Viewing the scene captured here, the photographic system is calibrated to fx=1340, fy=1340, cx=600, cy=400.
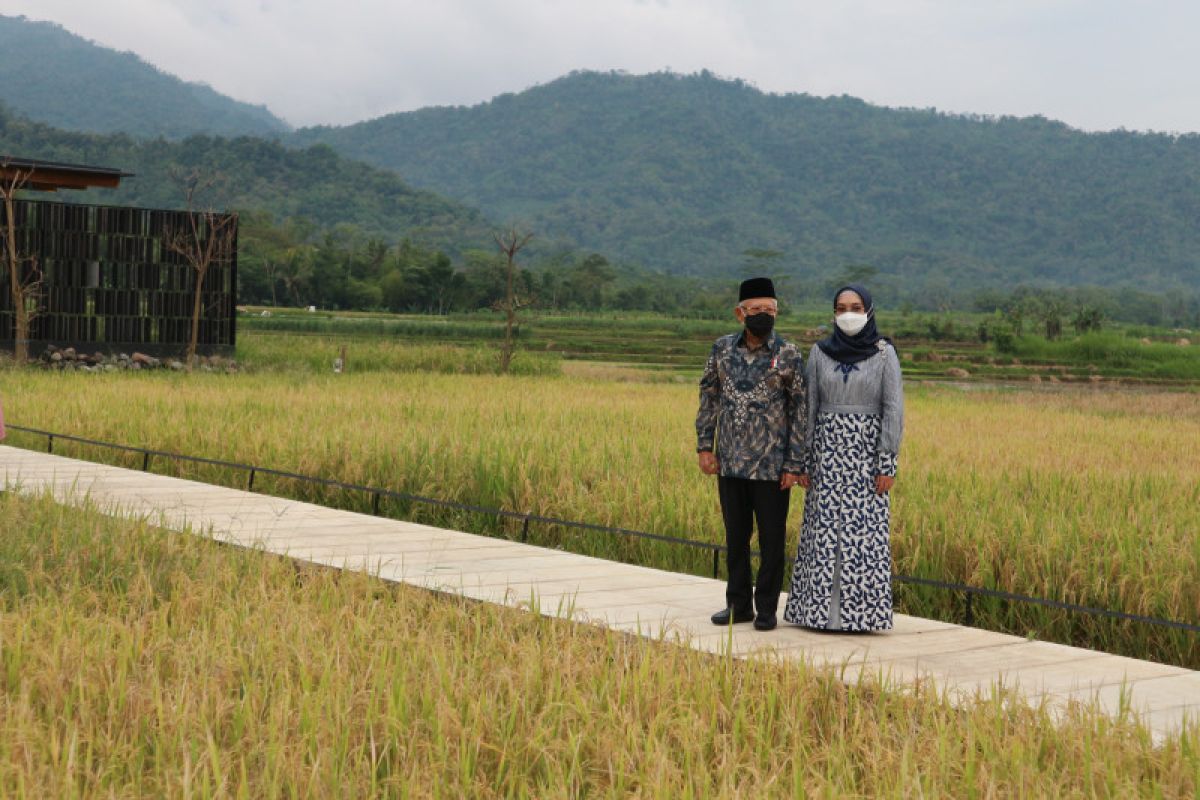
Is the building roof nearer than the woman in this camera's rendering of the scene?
No

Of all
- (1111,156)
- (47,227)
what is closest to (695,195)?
(1111,156)

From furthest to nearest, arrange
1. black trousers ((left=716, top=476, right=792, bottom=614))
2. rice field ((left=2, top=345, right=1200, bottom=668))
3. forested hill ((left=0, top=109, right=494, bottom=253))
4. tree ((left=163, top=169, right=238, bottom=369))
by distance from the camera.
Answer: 1. forested hill ((left=0, top=109, right=494, bottom=253))
2. tree ((left=163, top=169, right=238, bottom=369))
3. rice field ((left=2, top=345, right=1200, bottom=668))
4. black trousers ((left=716, top=476, right=792, bottom=614))

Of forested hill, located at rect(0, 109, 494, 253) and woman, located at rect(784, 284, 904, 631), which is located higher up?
forested hill, located at rect(0, 109, 494, 253)

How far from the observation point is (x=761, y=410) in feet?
18.8

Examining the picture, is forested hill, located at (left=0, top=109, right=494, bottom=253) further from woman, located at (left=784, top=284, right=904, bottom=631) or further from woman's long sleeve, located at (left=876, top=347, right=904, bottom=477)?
woman's long sleeve, located at (left=876, top=347, right=904, bottom=477)

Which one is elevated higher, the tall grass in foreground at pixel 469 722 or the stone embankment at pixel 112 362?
the tall grass in foreground at pixel 469 722

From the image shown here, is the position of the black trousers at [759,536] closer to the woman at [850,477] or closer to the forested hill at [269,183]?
the woman at [850,477]

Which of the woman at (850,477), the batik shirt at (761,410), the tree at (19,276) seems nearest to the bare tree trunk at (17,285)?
the tree at (19,276)

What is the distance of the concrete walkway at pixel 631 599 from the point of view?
464cm

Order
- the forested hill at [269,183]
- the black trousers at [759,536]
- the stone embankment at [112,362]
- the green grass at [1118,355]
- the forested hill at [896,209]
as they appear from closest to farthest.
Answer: the black trousers at [759,536] → the stone embankment at [112,362] → the green grass at [1118,355] → the forested hill at [269,183] → the forested hill at [896,209]

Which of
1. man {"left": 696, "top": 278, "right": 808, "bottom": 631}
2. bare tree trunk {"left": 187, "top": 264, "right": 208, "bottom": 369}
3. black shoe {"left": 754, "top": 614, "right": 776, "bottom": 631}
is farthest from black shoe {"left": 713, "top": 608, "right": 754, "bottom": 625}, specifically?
bare tree trunk {"left": 187, "top": 264, "right": 208, "bottom": 369}

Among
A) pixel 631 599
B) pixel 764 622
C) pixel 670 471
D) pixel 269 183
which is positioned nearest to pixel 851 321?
pixel 764 622

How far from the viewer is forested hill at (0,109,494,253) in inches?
4513

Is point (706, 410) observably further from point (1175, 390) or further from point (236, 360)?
point (1175, 390)
